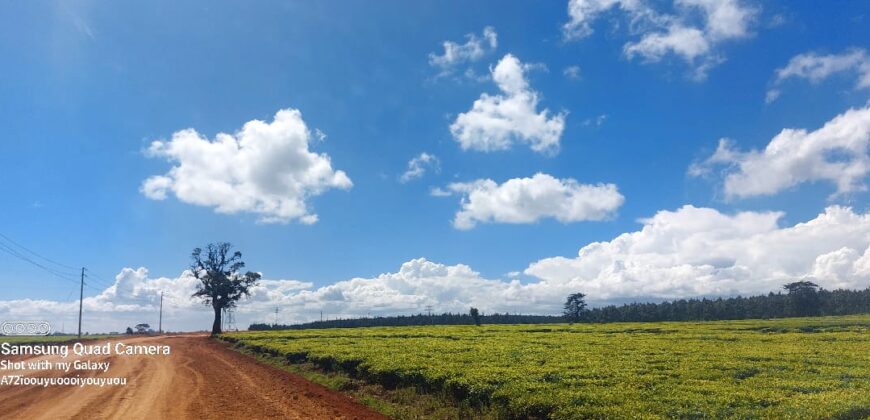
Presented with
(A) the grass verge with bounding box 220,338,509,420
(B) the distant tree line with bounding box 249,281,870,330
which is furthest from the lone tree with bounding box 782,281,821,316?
(A) the grass verge with bounding box 220,338,509,420

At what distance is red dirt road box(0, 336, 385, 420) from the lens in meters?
17.7

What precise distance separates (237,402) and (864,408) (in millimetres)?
20490

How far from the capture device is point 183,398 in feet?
67.7

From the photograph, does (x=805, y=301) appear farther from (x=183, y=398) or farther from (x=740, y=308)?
(x=183, y=398)

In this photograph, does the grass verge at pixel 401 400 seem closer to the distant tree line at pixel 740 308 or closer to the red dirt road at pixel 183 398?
the red dirt road at pixel 183 398

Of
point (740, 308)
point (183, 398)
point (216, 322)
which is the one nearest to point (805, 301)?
point (740, 308)

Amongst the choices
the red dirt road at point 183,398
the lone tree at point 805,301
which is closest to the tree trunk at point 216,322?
the red dirt road at point 183,398

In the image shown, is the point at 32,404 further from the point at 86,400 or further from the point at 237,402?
the point at 237,402

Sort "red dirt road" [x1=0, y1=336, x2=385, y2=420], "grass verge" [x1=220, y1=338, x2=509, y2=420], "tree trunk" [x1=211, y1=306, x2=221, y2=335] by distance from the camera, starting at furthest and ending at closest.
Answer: "tree trunk" [x1=211, y1=306, x2=221, y2=335] → "grass verge" [x1=220, y1=338, x2=509, y2=420] → "red dirt road" [x1=0, y1=336, x2=385, y2=420]

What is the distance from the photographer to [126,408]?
1831 centimetres

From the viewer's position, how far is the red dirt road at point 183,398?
58.1ft

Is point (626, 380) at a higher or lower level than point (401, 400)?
higher

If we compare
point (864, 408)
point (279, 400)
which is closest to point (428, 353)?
point (279, 400)

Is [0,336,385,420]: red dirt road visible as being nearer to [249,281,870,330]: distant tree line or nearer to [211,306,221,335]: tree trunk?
[211,306,221,335]: tree trunk
